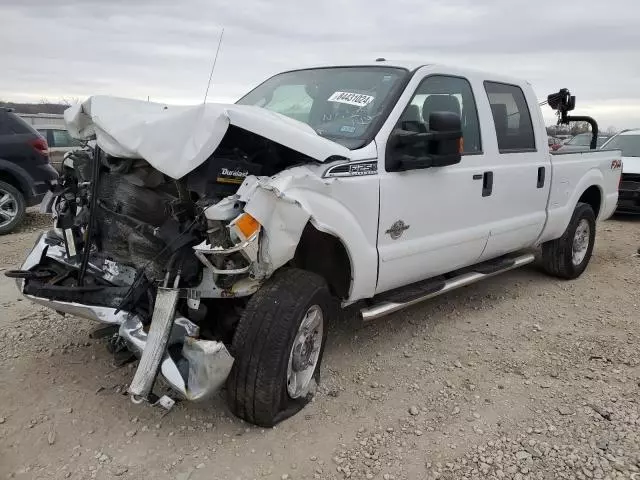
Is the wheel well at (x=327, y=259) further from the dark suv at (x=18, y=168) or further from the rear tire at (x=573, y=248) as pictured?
the dark suv at (x=18, y=168)

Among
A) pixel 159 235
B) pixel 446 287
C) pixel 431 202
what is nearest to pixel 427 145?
pixel 431 202

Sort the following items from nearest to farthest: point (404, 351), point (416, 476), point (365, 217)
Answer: point (416, 476) < point (365, 217) < point (404, 351)

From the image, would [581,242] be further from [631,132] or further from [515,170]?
[631,132]

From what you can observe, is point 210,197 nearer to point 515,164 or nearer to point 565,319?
point 515,164

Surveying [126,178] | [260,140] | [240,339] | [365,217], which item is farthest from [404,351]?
[126,178]

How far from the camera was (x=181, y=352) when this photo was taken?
297 centimetres

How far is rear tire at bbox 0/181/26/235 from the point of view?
8.23 m

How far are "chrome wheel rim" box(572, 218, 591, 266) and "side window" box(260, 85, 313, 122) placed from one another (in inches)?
137

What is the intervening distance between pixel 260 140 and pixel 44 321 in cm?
247

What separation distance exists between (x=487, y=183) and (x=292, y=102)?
5.40 ft

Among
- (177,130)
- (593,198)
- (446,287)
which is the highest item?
(177,130)

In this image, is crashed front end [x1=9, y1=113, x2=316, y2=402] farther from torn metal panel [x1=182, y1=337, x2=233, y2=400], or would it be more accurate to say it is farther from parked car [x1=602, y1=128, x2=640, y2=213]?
parked car [x1=602, y1=128, x2=640, y2=213]

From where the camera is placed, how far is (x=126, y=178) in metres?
3.46

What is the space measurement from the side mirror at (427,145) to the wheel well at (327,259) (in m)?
0.61
